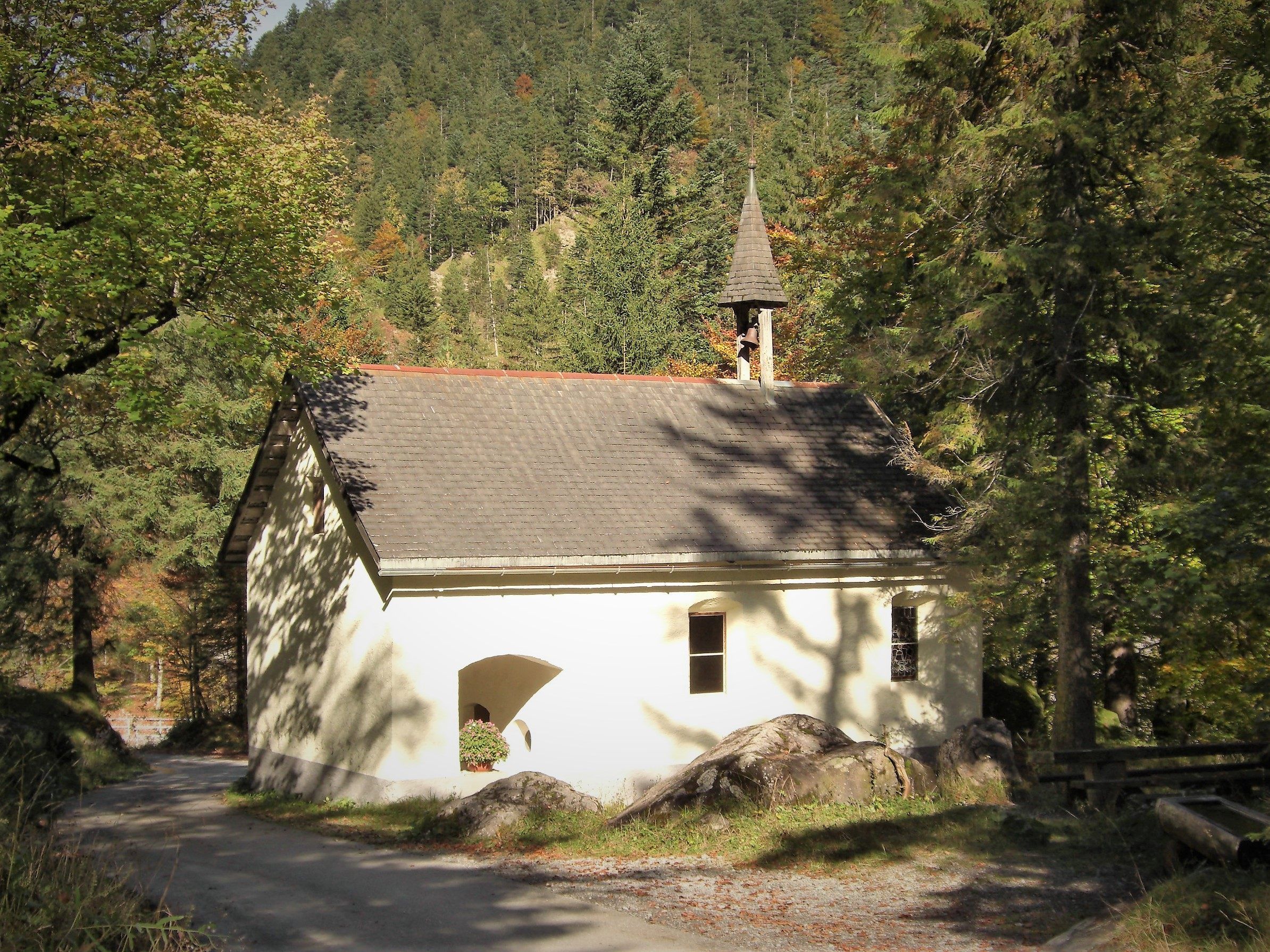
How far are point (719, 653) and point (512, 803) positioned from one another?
4933 mm

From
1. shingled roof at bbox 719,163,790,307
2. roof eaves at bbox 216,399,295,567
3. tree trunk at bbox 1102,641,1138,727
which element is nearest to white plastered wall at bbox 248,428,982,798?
roof eaves at bbox 216,399,295,567

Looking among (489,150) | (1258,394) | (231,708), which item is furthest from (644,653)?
(489,150)

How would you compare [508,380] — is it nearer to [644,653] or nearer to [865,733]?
[644,653]

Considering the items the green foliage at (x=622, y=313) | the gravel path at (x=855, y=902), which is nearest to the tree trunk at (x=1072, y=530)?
the gravel path at (x=855, y=902)

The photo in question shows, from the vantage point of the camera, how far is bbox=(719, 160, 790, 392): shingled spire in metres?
21.7

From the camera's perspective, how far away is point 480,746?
1569 cm

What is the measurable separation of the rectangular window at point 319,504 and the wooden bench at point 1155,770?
11.3 meters

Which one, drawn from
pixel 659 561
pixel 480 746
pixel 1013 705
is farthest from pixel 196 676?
pixel 1013 705

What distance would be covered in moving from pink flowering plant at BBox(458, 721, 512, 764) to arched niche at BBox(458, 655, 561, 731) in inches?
40.1

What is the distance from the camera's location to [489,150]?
4021 inches

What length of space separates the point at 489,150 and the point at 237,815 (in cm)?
9201

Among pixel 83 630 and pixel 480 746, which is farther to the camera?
pixel 83 630

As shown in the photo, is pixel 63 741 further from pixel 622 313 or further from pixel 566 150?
pixel 566 150

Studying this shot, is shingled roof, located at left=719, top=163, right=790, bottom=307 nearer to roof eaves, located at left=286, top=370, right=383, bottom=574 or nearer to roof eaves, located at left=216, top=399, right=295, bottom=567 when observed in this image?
roof eaves, located at left=286, top=370, right=383, bottom=574
